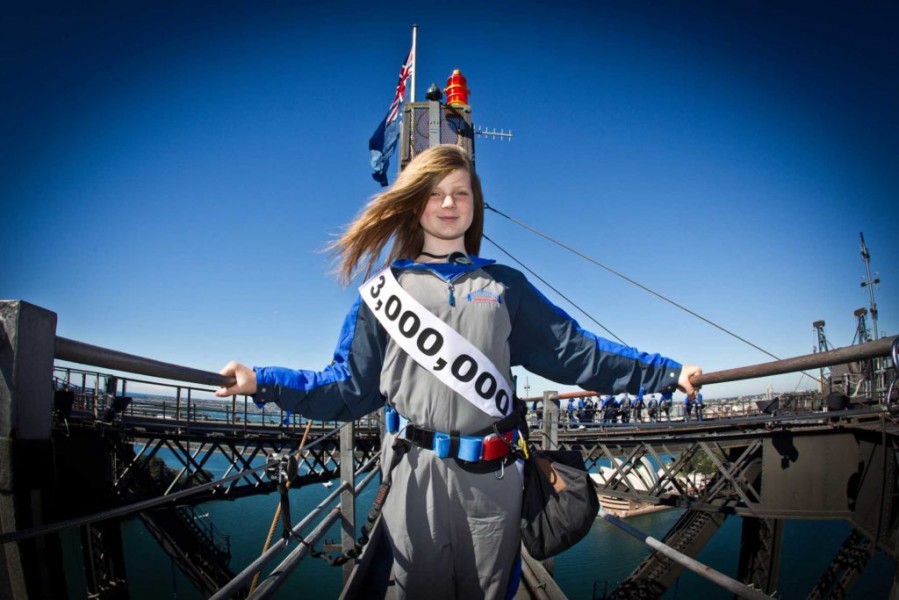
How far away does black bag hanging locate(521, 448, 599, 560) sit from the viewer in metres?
1.60

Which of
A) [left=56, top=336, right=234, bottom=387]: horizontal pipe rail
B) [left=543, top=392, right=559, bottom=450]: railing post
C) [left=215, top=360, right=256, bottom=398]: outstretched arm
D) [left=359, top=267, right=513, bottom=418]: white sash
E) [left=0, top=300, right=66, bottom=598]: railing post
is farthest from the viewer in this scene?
[left=543, top=392, right=559, bottom=450]: railing post

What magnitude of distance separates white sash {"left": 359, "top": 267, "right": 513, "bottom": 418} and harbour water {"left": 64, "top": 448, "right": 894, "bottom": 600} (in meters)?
21.7

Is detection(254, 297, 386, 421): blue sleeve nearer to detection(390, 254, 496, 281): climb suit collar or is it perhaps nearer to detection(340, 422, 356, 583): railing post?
detection(390, 254, 496, 281): climb suit collar

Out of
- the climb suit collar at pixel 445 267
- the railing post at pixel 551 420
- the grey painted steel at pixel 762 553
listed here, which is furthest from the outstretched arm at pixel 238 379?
the grey painted steel at pixel 762 553

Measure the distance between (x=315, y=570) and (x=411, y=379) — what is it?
30017mm

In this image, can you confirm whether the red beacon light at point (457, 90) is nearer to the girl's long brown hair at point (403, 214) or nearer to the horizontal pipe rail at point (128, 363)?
the girl's long brown hair at point (403, 214)

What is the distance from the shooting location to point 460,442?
1.62 m

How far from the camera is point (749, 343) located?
4.66 m

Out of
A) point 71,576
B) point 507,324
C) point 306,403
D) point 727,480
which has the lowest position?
point 71,576

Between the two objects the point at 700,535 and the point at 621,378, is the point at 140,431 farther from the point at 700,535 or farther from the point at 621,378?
the point at 700,535

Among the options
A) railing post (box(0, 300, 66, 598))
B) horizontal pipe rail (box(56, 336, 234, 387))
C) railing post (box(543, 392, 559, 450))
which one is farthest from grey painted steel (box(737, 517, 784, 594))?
railing post (box(0, 300, 66, 598))

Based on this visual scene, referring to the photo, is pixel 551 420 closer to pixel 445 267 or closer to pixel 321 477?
pixel 445 267

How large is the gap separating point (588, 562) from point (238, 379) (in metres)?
33.8

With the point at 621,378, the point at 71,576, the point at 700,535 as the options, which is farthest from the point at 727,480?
the point at 71,576
